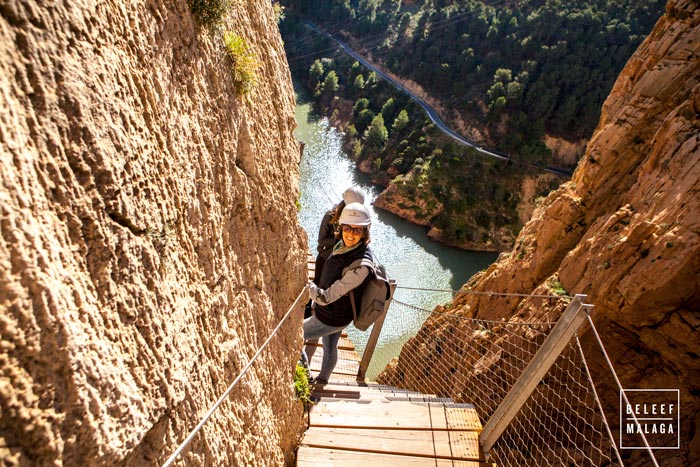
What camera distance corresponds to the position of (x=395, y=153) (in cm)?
2769

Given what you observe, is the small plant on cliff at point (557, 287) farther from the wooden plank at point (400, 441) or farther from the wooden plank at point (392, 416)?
the wooden plank at point (400, 441)

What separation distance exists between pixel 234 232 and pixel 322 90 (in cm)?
3588

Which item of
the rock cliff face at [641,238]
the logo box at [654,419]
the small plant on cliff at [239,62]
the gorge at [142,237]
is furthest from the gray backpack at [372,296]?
the rock cliff face at [641,238]

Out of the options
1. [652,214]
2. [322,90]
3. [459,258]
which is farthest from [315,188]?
[652,214]

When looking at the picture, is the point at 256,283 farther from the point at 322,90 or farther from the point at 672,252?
the point at 322,90

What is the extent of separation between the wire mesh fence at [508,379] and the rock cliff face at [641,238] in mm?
307

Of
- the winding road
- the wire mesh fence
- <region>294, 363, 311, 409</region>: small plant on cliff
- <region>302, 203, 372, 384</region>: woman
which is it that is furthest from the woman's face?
the winding road

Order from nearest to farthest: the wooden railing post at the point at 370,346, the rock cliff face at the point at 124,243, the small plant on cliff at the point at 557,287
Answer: the rock cliff face at the point at 124,243, the wooden railing post at the point at 370,346, the small plant on cliff at the point at 557,287

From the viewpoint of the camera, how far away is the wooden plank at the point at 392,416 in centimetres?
274

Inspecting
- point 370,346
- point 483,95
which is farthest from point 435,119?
point 370,346

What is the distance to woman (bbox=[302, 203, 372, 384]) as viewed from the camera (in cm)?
258

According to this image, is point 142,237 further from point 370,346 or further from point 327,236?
point 370,346

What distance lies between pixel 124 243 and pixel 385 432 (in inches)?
85.1

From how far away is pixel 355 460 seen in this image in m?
2.45
